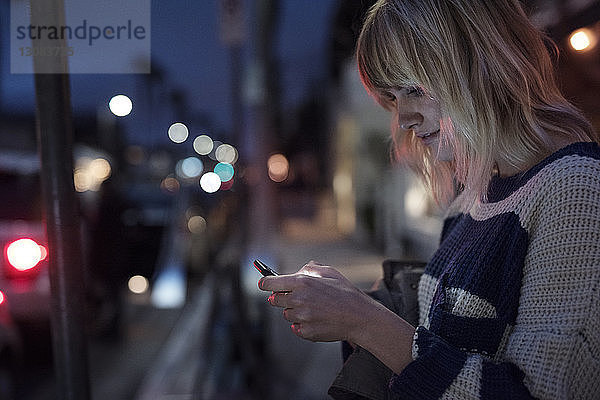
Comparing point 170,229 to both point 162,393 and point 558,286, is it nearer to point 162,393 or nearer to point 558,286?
point 162,393

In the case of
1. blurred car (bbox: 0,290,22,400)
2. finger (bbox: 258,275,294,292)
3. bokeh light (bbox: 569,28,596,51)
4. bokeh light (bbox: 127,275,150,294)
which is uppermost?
bokeh light (bbox: 569,28,596,51)

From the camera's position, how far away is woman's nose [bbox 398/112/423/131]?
1.51 meters

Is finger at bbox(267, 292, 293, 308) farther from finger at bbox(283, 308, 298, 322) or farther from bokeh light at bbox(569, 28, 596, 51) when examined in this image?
bokeh light at bbox(569, 28, 596, 51)

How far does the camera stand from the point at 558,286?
118 cm

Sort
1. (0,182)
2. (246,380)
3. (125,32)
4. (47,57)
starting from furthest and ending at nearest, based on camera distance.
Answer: (0,182), (246,380), (125,32), (47,57)

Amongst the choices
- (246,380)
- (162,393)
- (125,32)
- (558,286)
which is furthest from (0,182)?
(558,286)

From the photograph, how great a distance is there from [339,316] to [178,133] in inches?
1256

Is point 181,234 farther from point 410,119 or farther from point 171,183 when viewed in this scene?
point 410,119

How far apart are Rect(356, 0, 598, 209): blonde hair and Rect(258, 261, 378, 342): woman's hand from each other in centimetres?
43

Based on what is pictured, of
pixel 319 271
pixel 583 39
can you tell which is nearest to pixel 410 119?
pixel 319 271

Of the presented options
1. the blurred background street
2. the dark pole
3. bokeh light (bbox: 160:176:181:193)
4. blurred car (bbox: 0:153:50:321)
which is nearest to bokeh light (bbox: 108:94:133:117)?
the blurred background street

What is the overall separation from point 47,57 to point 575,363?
1415mm

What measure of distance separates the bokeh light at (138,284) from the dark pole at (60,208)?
21.6ft

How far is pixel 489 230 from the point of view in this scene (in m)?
1.40
